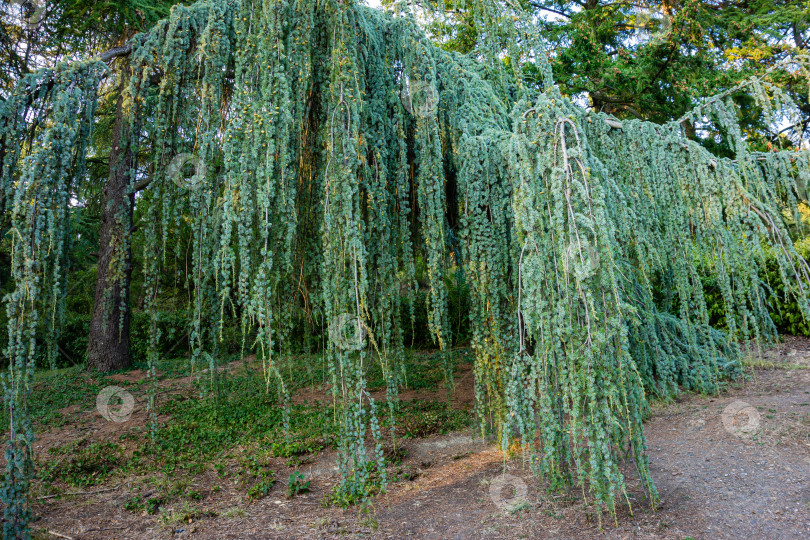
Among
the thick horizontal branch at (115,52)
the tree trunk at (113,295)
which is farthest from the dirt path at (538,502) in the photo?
the tree trunk at (113,295)

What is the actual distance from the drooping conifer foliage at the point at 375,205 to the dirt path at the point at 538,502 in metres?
0.28

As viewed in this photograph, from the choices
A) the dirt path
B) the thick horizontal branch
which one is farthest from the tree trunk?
the dirt path

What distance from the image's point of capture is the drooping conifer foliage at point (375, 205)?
6.54ft

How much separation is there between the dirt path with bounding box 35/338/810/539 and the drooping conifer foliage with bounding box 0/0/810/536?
283mm

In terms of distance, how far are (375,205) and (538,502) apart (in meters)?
1.92

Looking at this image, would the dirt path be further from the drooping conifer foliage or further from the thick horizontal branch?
the thick horizontal branch

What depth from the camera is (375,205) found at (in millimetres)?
2611

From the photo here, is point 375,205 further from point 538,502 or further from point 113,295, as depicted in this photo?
point 113,295

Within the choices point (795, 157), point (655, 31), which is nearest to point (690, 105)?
point (655, 31)

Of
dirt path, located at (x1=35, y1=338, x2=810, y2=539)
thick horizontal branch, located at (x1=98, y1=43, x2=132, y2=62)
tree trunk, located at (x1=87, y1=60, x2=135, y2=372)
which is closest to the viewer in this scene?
dirt path, located at (x1=35, y1=338, x2=810, y2=539)

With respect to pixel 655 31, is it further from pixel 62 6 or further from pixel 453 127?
pixel 62 6

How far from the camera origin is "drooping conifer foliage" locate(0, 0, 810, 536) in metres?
1.99

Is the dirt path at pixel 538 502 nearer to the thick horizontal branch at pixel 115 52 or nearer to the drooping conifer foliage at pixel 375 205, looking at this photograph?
the drooping conifer foliage at pixel 375 205

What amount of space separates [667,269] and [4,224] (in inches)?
175
